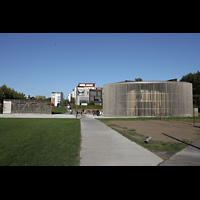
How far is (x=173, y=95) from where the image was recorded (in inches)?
1494

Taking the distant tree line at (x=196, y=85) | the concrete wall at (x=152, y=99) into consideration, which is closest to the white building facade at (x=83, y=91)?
the distant tree line at (x=196, y=85)

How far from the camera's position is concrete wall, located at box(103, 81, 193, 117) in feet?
122

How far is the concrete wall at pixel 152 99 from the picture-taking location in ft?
122

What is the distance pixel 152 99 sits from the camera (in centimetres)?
3716

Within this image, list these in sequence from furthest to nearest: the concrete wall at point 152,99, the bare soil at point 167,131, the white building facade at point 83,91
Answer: the white building facade at point 83,91
the concrete wall at point 152,99
the bare soil at point 167,131

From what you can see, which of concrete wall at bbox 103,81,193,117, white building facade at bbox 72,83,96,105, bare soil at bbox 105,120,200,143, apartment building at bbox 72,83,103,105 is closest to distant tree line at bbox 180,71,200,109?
concrete wall at bbox 103,81,193,117

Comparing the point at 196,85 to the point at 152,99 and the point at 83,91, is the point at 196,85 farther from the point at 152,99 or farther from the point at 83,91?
the point at 83,91

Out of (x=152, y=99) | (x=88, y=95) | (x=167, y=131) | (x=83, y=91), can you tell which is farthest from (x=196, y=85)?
(x=88, y=95)

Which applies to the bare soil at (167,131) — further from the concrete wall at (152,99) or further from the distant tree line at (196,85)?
the distant tree line at (196,85)

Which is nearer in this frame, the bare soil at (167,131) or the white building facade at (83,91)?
the bare soil at (167,131)
